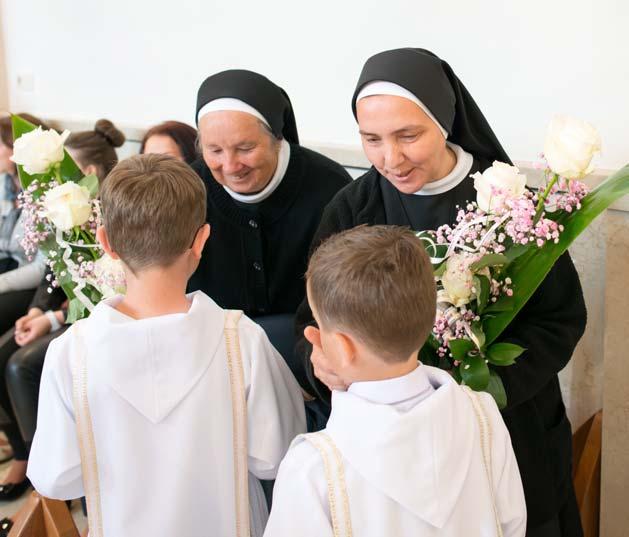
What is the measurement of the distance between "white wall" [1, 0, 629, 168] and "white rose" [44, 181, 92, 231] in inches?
60.9

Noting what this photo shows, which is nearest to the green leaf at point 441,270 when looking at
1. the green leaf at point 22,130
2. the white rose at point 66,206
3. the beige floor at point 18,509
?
the white rose at point 66,206

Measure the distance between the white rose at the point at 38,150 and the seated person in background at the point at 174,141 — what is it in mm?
1282

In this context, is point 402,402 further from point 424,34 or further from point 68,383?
point 424,34

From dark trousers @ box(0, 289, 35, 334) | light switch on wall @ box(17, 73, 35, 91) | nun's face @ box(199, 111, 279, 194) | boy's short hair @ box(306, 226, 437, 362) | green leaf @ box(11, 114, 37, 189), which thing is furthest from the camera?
light switch on wall @ box(17, 73, 35, 91)

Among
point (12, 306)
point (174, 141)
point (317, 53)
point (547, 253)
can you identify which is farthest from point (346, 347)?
point (12, 306)

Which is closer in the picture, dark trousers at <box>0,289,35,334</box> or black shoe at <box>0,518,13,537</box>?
black shoe at <box>0,518,13,537</box>

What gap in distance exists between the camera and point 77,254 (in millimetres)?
2092

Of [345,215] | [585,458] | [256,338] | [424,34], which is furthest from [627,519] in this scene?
[424,34]

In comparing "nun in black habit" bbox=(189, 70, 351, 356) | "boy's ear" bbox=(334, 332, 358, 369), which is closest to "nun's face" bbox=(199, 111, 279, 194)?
"nun in black habit" bbox=(189, 70, 351, 356)

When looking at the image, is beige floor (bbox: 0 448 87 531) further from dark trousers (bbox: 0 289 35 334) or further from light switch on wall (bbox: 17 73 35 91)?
light switch on wall (bbox: 17 73 35 91)

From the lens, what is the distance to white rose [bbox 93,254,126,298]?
6.27 ft

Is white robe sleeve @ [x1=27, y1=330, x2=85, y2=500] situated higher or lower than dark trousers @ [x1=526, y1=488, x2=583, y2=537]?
higher

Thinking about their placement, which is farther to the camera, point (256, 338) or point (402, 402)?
point (256, 338)

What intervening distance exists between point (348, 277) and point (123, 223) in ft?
1.78
